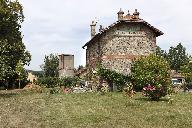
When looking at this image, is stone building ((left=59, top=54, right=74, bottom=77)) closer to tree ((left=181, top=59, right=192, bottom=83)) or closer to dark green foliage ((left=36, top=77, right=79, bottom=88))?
dark green foliage ((left=36, top=77, right=79, bottom=88))

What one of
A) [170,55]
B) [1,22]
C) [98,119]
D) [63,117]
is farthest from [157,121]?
[170,55]

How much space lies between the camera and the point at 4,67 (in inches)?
1554

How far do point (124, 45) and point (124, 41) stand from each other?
48cm

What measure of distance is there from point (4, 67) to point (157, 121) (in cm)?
2322

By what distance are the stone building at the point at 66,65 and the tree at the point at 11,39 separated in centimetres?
2472

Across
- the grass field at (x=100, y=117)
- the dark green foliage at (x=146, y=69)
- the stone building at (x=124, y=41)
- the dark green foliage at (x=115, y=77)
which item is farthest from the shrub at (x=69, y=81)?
the grass field at (x=100, y=117)

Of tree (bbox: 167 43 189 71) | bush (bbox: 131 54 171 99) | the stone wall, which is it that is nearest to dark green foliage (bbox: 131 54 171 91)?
bush (bbox: 131 54 171 99)

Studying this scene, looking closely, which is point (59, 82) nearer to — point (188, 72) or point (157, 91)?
point (188, 72)

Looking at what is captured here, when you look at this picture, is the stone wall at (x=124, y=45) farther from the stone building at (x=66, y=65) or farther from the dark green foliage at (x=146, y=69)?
the stone building at (x=66, y=65)

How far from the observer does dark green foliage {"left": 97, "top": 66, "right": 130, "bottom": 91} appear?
46.9 metres

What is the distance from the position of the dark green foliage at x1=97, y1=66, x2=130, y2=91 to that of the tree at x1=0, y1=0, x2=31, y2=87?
8.39 meters

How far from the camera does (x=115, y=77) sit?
4694 centimetres

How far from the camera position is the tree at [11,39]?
41.2 meters

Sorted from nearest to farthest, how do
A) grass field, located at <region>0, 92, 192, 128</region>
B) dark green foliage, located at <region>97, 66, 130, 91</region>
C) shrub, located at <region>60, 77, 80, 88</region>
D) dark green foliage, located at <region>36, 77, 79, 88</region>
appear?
grass field, located at <region>0, 92, 192, 128</region> → dark green foliage, located at <region>97, 66, 130, 91</region> → shrub, located at <region>60, 77, 80, 88</region> → dark green foliage, located at <region>36, 77, 79, 88</region>
